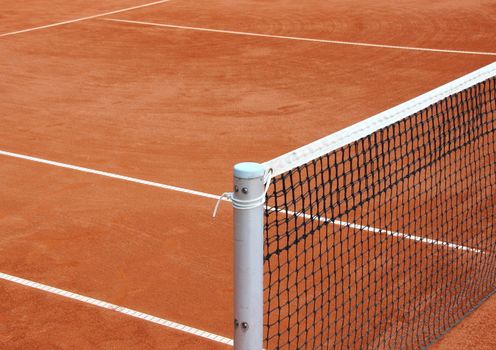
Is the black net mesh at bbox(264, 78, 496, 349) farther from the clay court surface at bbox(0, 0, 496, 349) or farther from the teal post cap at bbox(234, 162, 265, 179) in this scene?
the teal post cap at bbox(234, 162, 265, 179)

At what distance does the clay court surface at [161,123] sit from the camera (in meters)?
7.47

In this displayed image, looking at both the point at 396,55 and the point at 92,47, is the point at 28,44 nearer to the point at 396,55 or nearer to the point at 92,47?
the point at 92,47

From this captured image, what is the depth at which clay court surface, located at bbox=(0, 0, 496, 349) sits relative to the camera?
747 centimetres

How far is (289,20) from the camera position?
20312 mm

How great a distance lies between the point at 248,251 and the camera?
14.6ft

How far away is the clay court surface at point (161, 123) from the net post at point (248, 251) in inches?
90.3

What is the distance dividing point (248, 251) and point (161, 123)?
27.3 ft

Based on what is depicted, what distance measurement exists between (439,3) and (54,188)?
14906 millimetres

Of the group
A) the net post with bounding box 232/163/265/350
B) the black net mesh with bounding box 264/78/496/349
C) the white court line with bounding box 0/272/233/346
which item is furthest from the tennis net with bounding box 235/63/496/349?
the net post with bounding box 232/163/265/350

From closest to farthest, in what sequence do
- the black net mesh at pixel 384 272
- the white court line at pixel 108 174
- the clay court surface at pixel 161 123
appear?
the black net mesh at pixel 384 272, the clay court surface at pixel 161 123, the white court line at pixel 108 174

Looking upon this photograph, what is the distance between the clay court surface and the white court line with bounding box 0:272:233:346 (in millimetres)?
18

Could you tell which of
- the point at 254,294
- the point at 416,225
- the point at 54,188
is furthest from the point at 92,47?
the point at 254,294

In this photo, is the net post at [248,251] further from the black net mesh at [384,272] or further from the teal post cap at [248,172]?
the black net mesh at [384,272]

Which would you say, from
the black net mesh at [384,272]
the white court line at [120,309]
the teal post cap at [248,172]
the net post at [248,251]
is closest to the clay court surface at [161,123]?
the white court line at [120,309]
